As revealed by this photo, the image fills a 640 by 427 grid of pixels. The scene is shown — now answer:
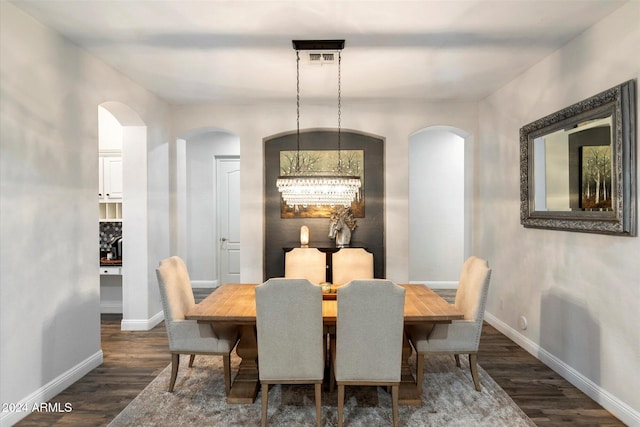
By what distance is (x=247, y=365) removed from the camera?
3180 mm

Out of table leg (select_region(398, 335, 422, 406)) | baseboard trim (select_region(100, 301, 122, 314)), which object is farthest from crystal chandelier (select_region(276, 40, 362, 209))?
baseboard trim (select_region(100, 301, 122, 314))

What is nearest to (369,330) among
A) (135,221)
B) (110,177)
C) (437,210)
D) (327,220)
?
(327,220)

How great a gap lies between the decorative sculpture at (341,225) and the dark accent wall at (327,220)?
0.11 m

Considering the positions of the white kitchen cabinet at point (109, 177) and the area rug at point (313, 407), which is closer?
the area rug at point (313, 407)

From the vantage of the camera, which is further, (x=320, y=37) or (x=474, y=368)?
(x=320, y=37)

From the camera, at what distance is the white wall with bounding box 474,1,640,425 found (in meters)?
2.57

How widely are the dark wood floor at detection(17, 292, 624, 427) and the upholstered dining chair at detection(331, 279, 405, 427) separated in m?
1.07

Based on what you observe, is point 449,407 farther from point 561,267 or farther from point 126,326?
point 126,326

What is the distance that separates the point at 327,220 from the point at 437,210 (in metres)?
2.37

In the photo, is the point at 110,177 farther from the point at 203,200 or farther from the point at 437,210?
the point at 437,210

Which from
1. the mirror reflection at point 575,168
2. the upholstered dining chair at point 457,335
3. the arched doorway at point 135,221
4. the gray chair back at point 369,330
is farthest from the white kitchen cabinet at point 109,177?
the mirror reflection at point 575,168

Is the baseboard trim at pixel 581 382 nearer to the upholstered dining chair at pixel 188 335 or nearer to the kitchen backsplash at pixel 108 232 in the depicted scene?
the upholstered dining chair at pixel 188 335

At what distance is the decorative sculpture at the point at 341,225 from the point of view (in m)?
5.08

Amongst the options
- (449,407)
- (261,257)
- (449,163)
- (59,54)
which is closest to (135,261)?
Result: (261,257)
